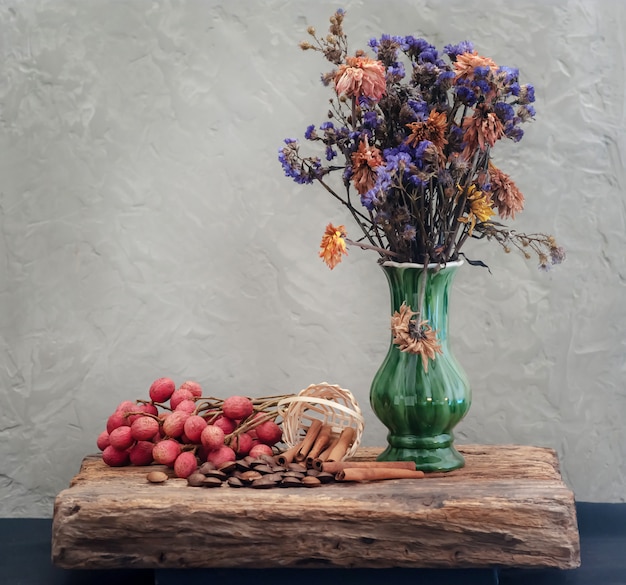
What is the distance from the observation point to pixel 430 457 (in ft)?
Answer: 4.38

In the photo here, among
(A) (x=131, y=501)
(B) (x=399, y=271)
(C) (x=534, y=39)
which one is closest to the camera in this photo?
(A) (x=131, y=501)

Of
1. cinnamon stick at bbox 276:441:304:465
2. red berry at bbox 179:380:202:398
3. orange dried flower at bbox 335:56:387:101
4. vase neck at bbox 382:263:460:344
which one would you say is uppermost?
orange dried flower at bbox 335:56:387:101

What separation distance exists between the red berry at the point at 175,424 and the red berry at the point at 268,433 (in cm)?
12

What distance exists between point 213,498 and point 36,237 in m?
0.73

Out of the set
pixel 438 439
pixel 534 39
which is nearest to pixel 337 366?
pixel 438 439

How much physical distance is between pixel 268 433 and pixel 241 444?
5cm

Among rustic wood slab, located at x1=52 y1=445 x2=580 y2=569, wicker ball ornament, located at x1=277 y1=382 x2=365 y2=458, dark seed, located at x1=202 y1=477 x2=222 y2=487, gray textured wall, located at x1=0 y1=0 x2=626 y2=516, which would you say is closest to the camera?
rustic wood slab, located at x1=52 y1=445 x2=580 y2=569

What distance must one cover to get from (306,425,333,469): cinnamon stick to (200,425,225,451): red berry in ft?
0.46

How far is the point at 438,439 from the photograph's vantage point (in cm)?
134

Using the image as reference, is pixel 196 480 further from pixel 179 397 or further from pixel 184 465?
pixel 179 397

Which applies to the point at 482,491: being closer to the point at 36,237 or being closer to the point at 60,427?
the point at 60,427

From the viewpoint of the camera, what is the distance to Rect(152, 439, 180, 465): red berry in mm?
1350

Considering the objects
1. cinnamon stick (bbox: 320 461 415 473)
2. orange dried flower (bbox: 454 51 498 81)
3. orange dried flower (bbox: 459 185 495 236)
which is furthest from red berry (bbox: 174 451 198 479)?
orange dried flower (bbox: 454 51 498 81)

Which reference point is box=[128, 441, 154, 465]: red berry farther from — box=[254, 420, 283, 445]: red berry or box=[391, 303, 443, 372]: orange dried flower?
box=[391, 303, 443, 372]: orange dried flower
